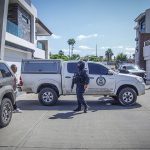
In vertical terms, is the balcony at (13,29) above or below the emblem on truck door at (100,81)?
above

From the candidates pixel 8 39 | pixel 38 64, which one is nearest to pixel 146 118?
pixel 38 64

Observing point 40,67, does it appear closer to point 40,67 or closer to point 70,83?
point 40,67

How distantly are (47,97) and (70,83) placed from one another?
1.09 m

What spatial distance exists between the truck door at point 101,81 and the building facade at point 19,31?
26.7ft

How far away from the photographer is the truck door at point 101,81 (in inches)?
550

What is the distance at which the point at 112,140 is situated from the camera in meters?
7.54

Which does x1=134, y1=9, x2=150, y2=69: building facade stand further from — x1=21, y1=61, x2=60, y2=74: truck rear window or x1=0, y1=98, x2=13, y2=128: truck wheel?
x1=0, y1=98, x2=13, y2=128: truck wheel

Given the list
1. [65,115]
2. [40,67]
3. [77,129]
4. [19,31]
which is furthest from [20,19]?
[77,129]

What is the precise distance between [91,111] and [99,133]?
383 centimetres

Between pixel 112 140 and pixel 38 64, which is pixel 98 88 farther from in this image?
pixel 112 140

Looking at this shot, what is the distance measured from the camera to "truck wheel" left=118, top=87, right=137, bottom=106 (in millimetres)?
13898

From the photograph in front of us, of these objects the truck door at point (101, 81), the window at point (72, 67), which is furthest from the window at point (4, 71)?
the truck door at point (101, 81)

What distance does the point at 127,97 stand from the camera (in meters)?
13.9

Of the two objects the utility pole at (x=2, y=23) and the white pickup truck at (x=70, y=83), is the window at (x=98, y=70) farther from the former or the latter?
the utility pole at (x=2, y=23)
